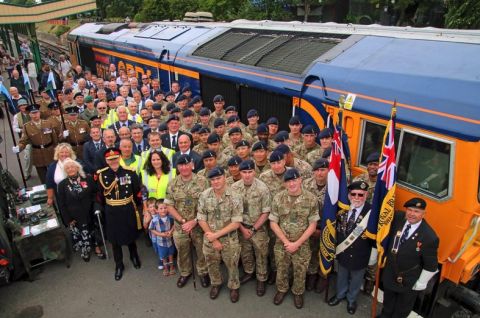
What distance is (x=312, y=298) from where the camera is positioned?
4.39 m

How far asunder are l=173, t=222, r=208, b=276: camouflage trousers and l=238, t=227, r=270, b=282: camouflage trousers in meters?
0.52

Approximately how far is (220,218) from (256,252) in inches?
27.5

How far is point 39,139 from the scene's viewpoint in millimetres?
6695

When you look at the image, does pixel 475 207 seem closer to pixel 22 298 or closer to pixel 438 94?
pixel 438 94

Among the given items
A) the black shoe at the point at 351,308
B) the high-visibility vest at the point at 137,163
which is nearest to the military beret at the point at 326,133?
the black shoe at the point at 351,308

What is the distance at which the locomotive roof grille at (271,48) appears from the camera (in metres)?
5.46

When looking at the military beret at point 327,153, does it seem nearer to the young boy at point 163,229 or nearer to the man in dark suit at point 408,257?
the man in dark suit at point 408,257

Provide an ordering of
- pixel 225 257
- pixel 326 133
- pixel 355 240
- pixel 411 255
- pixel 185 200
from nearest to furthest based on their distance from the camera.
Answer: pixel 411 255, pixel 355 240, pixel 225 257, pixel 185 200, pixel 326 133

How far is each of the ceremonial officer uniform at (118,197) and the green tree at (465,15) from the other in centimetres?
1387

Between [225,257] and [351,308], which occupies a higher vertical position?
[225,257]

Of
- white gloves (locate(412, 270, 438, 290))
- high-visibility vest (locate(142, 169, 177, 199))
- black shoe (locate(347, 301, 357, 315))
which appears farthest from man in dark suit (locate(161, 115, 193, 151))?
white gloves (locate(412, 270, 438, 290))

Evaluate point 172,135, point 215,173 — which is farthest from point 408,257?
point 172,135

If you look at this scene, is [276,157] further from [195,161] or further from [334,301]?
[334,301]

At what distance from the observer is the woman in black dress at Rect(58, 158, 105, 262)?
191 inches
